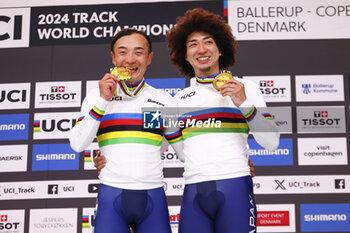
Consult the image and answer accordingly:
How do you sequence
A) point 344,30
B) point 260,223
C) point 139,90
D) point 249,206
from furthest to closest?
point 344,30
point 260,223
point 139,90
point 249,206

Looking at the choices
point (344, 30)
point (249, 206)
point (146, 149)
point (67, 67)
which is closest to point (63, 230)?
point (67, 67)

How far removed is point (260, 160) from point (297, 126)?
53cm

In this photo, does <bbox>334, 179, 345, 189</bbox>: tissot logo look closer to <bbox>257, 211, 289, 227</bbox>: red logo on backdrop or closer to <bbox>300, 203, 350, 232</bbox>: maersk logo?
<bbox>300, 203, 350, 232</bbox>: maersk logo

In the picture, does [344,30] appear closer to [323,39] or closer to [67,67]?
[323,39]

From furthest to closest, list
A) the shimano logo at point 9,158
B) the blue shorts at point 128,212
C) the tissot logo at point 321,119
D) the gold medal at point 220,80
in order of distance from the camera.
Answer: the shimano logo at point 9,158 < the tissot logo at point 321,119 < the gold medal at point 220,80 < the blue shorts at point 128,212

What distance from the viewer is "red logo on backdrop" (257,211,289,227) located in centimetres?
345

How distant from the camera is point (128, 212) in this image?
169 centimetres

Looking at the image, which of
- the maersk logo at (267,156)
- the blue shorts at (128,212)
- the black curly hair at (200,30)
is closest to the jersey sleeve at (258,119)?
the black curly hair at (200,30)

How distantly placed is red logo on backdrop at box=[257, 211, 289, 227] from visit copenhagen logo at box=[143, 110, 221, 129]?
1.95 m

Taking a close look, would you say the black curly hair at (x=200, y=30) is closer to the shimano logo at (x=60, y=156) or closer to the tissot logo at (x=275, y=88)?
the tissot logo at (x=275, y=88)

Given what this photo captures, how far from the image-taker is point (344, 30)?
3725 millimetres

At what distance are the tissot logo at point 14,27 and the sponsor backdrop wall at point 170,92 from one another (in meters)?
0.01

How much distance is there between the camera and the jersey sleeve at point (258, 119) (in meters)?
1.74

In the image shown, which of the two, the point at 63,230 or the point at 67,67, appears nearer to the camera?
the point at 63,230
